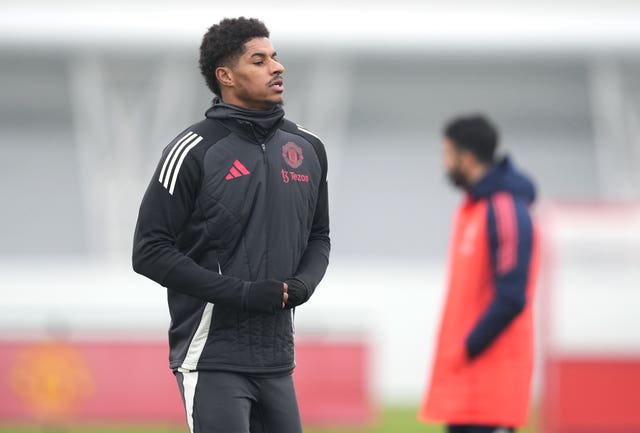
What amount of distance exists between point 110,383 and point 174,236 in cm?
784

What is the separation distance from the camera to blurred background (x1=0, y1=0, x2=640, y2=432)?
1162 centimetres

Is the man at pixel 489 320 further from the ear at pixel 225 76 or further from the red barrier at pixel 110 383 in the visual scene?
the red barrier at pixel 110 383

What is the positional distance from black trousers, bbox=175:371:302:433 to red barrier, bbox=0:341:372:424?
288 inches

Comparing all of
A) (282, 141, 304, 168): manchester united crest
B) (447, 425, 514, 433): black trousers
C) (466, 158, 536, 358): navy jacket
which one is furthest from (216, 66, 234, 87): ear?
(447, 425, 514, 433): black trousers

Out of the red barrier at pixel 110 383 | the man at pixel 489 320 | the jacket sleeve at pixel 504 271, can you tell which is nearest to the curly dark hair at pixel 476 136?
the man at pixel 489 320

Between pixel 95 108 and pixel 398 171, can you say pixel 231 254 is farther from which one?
pixel 398 171

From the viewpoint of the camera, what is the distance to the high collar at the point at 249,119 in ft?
15.1

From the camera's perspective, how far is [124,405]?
39.6ft

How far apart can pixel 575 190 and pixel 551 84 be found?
2107 millimetres

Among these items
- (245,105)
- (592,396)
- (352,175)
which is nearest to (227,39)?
(245,105)

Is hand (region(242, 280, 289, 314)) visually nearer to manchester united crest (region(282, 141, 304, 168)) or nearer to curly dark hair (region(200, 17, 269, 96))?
manchester united crest (region(282, 141, 304, 168))

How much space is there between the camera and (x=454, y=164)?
242 inches

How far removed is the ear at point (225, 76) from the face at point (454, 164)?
5.73 ft

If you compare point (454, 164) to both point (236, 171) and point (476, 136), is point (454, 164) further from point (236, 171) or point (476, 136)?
point (236, 171)
